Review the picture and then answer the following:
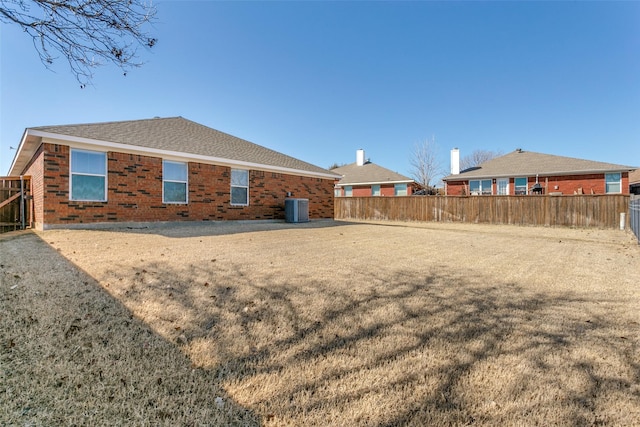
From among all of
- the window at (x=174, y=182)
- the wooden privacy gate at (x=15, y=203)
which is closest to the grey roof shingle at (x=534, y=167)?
the window at (x=174, y=182)

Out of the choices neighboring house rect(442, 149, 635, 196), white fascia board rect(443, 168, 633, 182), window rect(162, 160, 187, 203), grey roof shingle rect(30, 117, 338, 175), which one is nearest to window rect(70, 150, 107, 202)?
grey roof shingle rect(30, 117, 338, 175)

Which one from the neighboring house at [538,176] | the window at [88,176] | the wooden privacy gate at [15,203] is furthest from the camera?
the neighboring house at [538,176]

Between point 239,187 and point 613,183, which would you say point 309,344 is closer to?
point 239,187

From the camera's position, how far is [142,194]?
34.4ft

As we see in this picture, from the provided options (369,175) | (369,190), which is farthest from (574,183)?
(369,175)

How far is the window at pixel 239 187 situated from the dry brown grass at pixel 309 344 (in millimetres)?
8075

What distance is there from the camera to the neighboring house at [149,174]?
29.3ft

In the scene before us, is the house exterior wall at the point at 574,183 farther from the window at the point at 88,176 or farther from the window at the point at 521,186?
the window at the point at 88,176

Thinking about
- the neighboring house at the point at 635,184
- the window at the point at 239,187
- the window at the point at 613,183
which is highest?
the neighboring house at the point at 635,184

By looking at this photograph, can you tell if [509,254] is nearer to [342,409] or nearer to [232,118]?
[342,409]

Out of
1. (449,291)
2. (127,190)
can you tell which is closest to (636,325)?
(449,291)

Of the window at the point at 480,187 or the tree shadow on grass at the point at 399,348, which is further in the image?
the window at the point at 480,187

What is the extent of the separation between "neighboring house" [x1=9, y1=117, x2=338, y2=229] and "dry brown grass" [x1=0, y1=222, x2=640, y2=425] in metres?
4.85

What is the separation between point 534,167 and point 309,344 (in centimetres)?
2700
